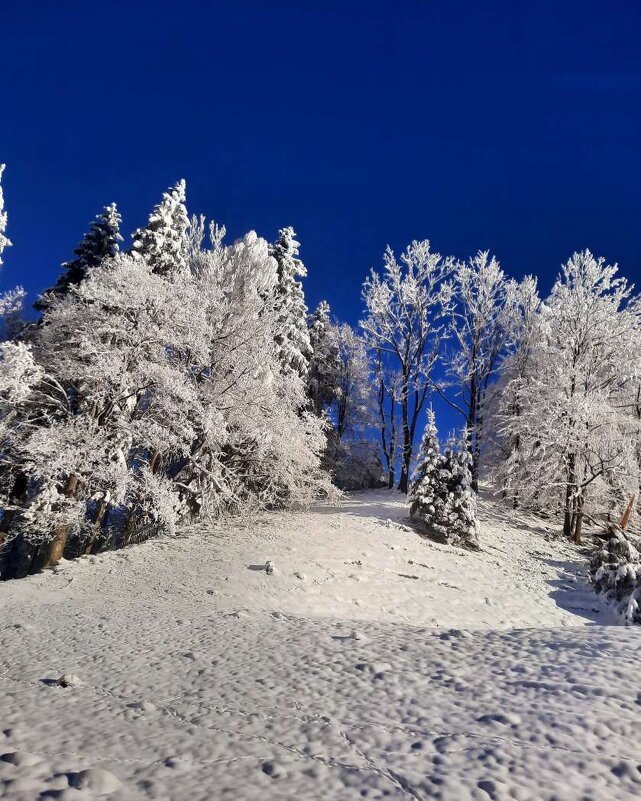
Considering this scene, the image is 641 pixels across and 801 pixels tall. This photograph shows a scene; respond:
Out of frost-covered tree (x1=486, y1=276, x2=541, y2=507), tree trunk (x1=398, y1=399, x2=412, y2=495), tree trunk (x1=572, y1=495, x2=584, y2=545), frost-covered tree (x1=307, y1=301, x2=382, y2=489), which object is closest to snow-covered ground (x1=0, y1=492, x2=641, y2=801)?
tree trunk (x1=572, y1=495, x2=584, y2=545)

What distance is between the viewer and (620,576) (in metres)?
13.0

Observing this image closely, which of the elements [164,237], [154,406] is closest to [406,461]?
[154,406]

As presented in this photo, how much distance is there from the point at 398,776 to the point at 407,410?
2373 centimetres

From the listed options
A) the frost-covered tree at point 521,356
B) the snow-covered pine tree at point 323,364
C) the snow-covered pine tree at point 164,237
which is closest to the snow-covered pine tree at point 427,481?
the frost-covered tree at point 521,356

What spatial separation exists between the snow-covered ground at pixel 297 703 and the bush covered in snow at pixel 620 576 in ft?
13.0

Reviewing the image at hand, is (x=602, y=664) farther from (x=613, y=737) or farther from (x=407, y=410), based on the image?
(x=407, y=410)

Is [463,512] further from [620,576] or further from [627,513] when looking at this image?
[627,513]

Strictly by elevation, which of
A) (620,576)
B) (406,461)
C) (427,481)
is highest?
(406,461)

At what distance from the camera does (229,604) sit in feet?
30.5

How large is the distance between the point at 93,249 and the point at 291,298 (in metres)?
9.72

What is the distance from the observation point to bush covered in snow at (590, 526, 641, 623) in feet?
38.9

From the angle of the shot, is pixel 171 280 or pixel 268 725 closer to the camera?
pixel 268 725

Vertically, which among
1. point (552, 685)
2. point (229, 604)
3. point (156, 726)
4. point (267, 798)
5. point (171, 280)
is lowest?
point (229, 604)

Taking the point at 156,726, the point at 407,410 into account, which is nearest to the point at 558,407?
the point at 407,410
